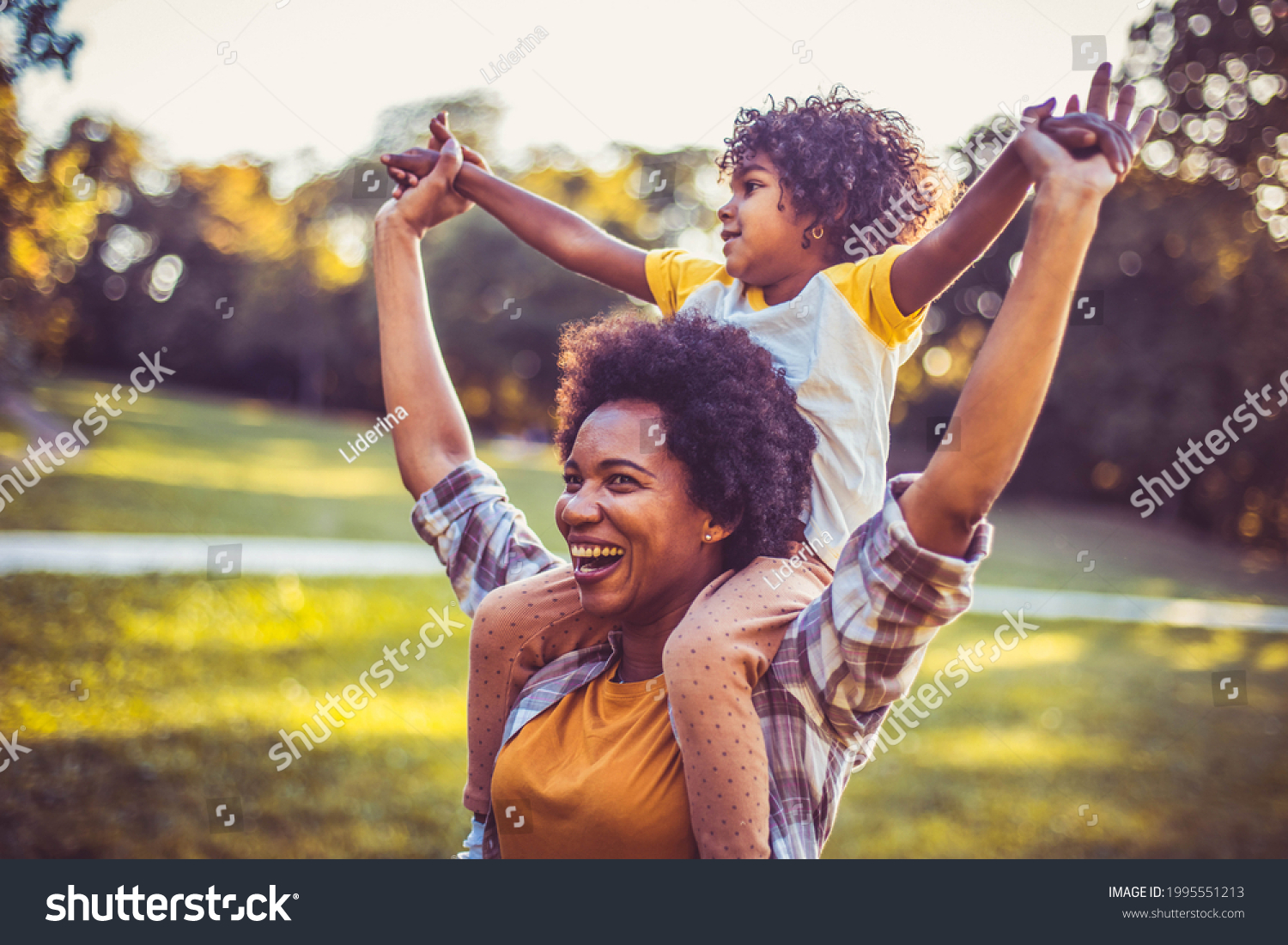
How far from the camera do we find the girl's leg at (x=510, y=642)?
6.51 ft

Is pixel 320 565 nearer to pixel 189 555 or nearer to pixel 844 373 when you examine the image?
pixel 189 555

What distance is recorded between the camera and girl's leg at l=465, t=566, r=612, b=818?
1983 millimetres

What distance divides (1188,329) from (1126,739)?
1436cm

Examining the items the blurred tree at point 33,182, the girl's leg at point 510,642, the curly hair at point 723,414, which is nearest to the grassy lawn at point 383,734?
the blurred tree at point 33,182

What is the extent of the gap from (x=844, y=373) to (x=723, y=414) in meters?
0.32

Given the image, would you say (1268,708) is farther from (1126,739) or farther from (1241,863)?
(1241,863)

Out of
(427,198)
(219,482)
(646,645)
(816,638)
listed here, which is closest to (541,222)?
(427,198)

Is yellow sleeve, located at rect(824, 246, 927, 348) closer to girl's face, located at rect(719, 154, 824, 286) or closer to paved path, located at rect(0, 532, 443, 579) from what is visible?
girl's face, located at rect(719, 154, 824, 286)

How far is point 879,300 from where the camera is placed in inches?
76.5

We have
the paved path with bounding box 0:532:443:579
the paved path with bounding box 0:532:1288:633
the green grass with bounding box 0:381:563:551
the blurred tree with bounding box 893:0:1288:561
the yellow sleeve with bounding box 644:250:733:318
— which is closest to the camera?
the yellow sleeve with bounding box 644:250:733:318

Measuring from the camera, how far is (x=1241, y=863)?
9.55 ft

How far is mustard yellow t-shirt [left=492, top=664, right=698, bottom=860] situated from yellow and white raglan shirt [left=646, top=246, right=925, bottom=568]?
0.53 m

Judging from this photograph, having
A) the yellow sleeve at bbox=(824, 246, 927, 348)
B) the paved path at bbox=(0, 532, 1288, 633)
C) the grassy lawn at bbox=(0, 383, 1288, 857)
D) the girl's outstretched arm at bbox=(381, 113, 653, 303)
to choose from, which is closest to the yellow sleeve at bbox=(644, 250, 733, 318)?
the girl's outstretched arm at bbox=(381, 113, 653, 303)

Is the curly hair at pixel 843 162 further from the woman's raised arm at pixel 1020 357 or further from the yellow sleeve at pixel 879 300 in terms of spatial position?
the woman's raised arm at pixel 1020 357
